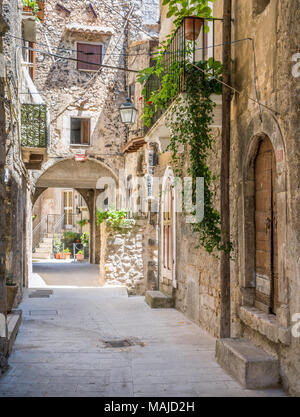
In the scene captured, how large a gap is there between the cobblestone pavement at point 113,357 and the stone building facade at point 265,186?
0.57 m

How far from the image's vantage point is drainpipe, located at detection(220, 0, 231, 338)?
17.5ft

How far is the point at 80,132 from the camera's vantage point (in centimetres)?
1814

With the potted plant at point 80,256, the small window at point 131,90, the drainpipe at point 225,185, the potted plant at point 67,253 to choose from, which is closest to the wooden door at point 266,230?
the drainpipe at point 225,185

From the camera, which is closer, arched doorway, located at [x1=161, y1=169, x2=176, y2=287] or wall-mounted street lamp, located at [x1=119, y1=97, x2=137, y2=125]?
arched doorway, located at [x1=161, y1=169, x2=176, y2=287]

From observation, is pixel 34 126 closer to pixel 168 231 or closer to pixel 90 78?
pixel 168 231

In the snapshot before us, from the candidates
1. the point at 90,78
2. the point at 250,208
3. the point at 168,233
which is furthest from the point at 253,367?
the point at 90,78

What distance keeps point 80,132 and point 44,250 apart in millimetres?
11385

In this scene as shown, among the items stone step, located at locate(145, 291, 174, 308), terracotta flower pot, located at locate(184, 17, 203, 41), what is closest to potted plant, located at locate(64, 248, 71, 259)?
stone step, located at locate(145, 291, 174, 308)

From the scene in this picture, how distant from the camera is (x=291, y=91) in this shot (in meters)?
4.00

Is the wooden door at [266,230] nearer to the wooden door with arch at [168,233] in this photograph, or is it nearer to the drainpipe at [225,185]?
the drainpipe at [225,185]

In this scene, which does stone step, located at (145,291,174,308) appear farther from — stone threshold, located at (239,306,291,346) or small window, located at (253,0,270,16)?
small window, located at (253,0,270,16)

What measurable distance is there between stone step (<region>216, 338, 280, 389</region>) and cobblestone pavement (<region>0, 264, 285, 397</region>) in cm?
8

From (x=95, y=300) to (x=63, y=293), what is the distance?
4.98ft
